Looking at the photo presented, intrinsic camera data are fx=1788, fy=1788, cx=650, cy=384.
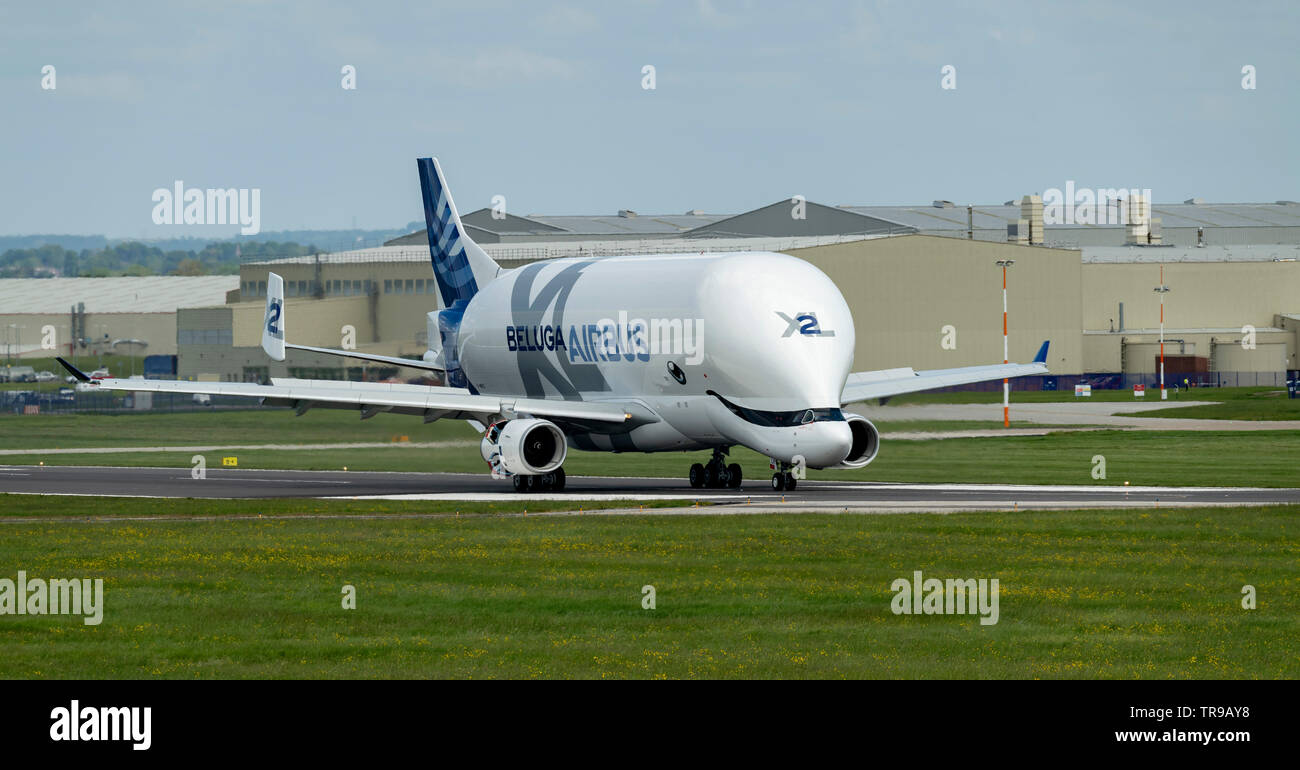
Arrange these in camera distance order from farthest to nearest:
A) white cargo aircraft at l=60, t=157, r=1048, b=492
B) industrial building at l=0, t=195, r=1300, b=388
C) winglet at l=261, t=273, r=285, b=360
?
industrial building at l=0, t=195, r=1300, b=388 → winglet at l=261, t=273, r=285, b=360 → white cargo aircraft at l=60, t=157, r=1048, b=492

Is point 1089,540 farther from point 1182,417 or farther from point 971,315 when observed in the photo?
point 971,315

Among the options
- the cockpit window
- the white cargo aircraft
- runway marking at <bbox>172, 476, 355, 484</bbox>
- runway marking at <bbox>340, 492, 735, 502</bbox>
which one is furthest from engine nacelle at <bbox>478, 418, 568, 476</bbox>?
runway marking at <bbox>172, 476, 355, 484</bbox>

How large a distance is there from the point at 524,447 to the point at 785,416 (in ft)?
24.1

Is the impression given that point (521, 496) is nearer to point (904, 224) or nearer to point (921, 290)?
point (921, 290)

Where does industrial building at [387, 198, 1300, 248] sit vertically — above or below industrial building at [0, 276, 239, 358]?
above

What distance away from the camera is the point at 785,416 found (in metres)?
45.8

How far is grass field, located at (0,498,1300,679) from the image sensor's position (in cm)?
2059

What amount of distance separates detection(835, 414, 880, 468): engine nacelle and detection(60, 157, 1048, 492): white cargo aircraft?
0.14 ft

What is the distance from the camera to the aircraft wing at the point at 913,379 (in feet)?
172

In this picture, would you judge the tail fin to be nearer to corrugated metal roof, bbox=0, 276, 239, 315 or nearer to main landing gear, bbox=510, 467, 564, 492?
main landing gear, bbox=510, 467, 564, 492

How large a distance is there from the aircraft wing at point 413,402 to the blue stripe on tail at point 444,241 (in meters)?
10.3
